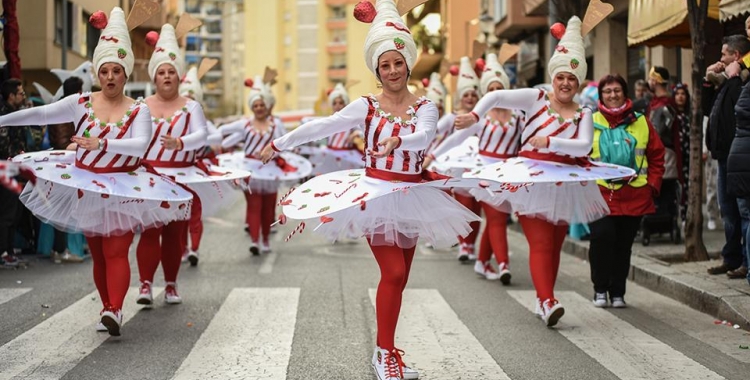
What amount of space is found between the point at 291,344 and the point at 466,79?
6.85 m

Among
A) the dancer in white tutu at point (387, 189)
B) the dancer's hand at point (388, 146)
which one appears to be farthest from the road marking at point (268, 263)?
the dancer's hand at point (388, 146)

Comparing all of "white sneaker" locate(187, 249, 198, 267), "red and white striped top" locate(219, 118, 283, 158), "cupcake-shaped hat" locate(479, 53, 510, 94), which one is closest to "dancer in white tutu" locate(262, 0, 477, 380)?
"cupcake-shaped hat" locate(479, 53, 510, 94)

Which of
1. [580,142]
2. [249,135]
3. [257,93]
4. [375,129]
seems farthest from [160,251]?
[257,93]

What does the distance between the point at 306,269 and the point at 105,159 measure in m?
4.63

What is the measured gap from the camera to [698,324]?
26.5 ft

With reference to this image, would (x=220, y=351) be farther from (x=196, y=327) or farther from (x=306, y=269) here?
(x=306, y=269)

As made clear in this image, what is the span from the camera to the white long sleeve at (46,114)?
7.21m

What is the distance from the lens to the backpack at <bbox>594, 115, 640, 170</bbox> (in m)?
8.77

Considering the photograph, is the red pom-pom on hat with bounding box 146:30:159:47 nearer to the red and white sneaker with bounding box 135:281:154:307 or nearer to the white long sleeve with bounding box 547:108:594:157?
the red and white sneaker with bounding box 135:281:154:307

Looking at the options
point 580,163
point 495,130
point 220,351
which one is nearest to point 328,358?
point 220,351

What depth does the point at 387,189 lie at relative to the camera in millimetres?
5965

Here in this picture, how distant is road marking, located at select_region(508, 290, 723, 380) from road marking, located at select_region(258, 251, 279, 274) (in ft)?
11.9

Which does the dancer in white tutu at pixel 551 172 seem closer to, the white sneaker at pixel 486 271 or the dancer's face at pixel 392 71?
the dancer's face at pixel 392 71

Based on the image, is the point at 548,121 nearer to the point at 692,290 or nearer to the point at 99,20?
the point at 692,290
